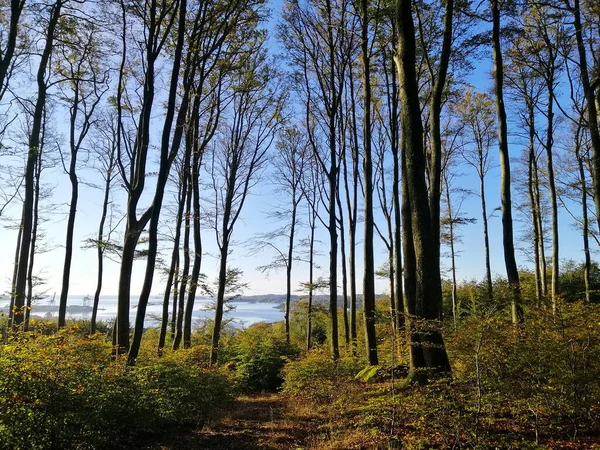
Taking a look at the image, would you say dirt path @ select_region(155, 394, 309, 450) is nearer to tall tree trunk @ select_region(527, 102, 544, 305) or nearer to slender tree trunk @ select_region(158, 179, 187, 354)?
slender tree trunk @ select_region(158, 179, 187, 354)

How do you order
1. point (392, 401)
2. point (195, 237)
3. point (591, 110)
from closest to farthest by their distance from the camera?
point (392, 401) → point (591, 110) → point (195, 237)

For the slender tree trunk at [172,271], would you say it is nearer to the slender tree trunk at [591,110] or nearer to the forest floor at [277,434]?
the forest floor at [277,434]

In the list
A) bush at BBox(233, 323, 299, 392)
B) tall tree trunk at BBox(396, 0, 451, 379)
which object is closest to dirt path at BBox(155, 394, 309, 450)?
tall tree trunk at BBox(396, 0, 451, 379)

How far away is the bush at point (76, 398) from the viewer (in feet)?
10.9

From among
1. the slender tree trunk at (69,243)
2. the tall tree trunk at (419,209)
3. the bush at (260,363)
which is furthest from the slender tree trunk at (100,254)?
the tall tree trunk at (419,209)

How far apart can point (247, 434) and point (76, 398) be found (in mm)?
2786

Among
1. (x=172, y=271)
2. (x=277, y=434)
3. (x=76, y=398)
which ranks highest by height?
(x=172, y=271)

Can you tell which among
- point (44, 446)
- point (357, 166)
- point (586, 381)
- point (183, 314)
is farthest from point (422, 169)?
point (183, 314)

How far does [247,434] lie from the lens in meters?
5.57

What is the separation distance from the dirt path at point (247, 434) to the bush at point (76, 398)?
467 millimetres

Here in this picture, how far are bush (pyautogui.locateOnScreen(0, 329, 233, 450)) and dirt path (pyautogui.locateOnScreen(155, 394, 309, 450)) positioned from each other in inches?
18.4

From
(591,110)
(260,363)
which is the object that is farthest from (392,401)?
(591,110)

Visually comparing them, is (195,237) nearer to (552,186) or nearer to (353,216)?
(353,216)

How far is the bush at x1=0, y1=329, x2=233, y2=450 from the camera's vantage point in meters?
3.33
